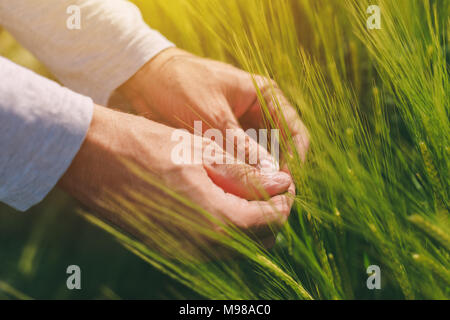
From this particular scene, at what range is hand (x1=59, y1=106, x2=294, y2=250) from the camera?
414mm

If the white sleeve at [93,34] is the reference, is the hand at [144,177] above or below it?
below

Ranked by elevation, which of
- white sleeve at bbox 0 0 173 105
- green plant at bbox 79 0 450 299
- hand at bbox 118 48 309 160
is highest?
white sleeve at bbox 0 0 173 105

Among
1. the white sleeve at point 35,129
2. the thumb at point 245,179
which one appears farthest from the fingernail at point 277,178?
the white sleeve at point 35,129

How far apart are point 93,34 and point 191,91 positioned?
0.17 m

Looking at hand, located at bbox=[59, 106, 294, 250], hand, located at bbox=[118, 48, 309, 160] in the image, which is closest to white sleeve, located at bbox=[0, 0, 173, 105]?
hand, located at bbox=[118, 48, 309, 160]

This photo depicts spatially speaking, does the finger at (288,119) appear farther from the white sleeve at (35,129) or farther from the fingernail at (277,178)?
the white sleeve at (35,129)

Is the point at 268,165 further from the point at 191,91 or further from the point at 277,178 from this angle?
the point at 191,91

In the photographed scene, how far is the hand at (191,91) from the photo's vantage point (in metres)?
0.54

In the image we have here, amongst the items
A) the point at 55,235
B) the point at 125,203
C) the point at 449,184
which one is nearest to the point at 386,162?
the point at 449,184

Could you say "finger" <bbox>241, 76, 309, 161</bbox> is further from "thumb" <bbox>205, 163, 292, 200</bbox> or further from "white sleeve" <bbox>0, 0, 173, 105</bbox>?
"white sleeve" <bbox>0, 0, 173, 105</bbox>

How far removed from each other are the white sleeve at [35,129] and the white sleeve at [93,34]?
176 mm

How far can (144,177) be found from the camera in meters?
0.41

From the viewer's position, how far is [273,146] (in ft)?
1.57

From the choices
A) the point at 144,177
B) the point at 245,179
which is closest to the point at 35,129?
the point at 144,177
